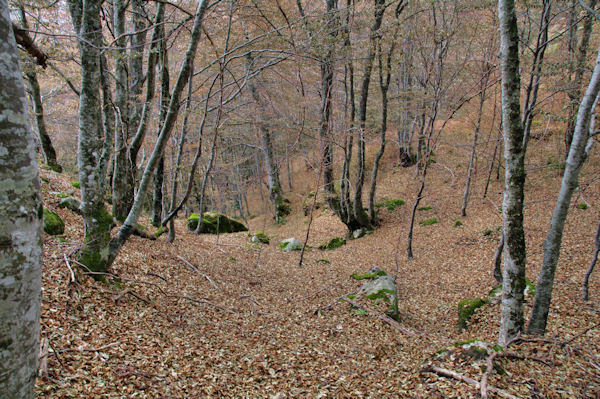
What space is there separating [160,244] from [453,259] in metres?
7.85

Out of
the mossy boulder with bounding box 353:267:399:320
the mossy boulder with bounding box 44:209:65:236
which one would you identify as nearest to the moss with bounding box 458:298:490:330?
the mossy boulder with bounding box 353:267:399:320

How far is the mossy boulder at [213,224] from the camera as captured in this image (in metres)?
12.4

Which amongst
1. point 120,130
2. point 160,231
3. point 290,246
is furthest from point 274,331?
point 290,246

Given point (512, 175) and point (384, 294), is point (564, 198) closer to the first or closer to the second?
point (512, 175)

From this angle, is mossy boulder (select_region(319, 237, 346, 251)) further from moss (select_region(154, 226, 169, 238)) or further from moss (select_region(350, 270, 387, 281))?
moss (select_region(154, 226, 169, 238))

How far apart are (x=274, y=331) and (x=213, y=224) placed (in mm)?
9228

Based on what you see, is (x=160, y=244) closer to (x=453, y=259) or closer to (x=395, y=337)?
(x=395, y=337)

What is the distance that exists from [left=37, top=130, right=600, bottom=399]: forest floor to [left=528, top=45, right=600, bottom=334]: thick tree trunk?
284mm

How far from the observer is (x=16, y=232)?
4.29 feet

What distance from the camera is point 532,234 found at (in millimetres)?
8914

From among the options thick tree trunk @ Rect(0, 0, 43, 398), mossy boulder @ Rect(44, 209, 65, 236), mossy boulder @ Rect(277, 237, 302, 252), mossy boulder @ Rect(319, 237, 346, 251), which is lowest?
mossy boulder @ Rect(319, 237, 346, 251)

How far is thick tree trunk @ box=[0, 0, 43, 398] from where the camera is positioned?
4.19 ft

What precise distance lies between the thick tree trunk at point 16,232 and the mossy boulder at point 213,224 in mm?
10556

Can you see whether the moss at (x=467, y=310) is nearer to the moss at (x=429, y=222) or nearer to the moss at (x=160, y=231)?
the moss at (x=160, y=231)
